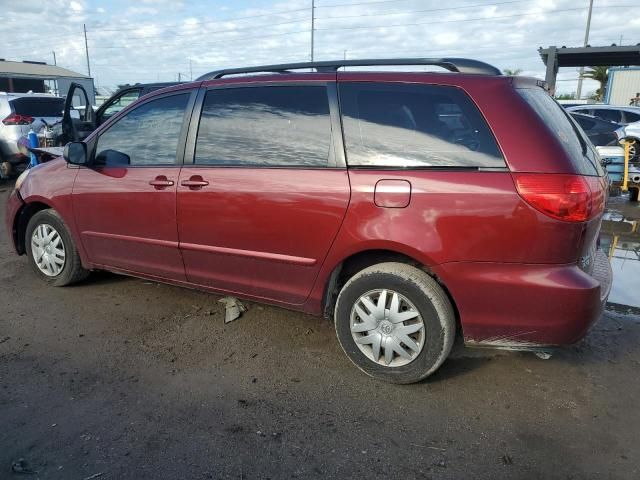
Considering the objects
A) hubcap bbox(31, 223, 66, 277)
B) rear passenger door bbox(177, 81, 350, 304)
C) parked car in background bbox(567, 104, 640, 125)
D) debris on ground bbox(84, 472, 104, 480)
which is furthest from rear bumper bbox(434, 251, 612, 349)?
parked car in background bbox(567, 104, 640, 125)

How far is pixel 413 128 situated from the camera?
2.93 metres

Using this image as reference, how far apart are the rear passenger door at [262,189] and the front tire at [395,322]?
1.11ft

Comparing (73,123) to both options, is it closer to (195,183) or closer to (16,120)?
(16,120)

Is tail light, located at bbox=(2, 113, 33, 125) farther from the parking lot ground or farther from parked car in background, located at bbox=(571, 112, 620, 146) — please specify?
parked car in background, located at bbox=(571, 112, 620, 146)

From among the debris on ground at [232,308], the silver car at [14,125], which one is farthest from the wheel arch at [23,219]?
the silver car at [14,125]

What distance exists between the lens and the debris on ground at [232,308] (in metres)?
4.02

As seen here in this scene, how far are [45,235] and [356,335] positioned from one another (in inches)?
122

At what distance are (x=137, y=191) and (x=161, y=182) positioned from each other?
0.27m

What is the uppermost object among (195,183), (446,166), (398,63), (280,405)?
(398,63)

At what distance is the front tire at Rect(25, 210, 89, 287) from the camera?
4.47 m

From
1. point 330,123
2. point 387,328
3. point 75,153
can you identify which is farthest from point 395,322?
point 75,153

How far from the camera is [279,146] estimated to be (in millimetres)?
3316

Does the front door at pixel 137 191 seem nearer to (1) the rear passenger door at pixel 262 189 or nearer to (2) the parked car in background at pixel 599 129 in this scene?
(1) the rear passenger door at pixel 262 189

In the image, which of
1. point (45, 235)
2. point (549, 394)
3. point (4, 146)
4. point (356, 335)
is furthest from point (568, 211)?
point (4, 146)
